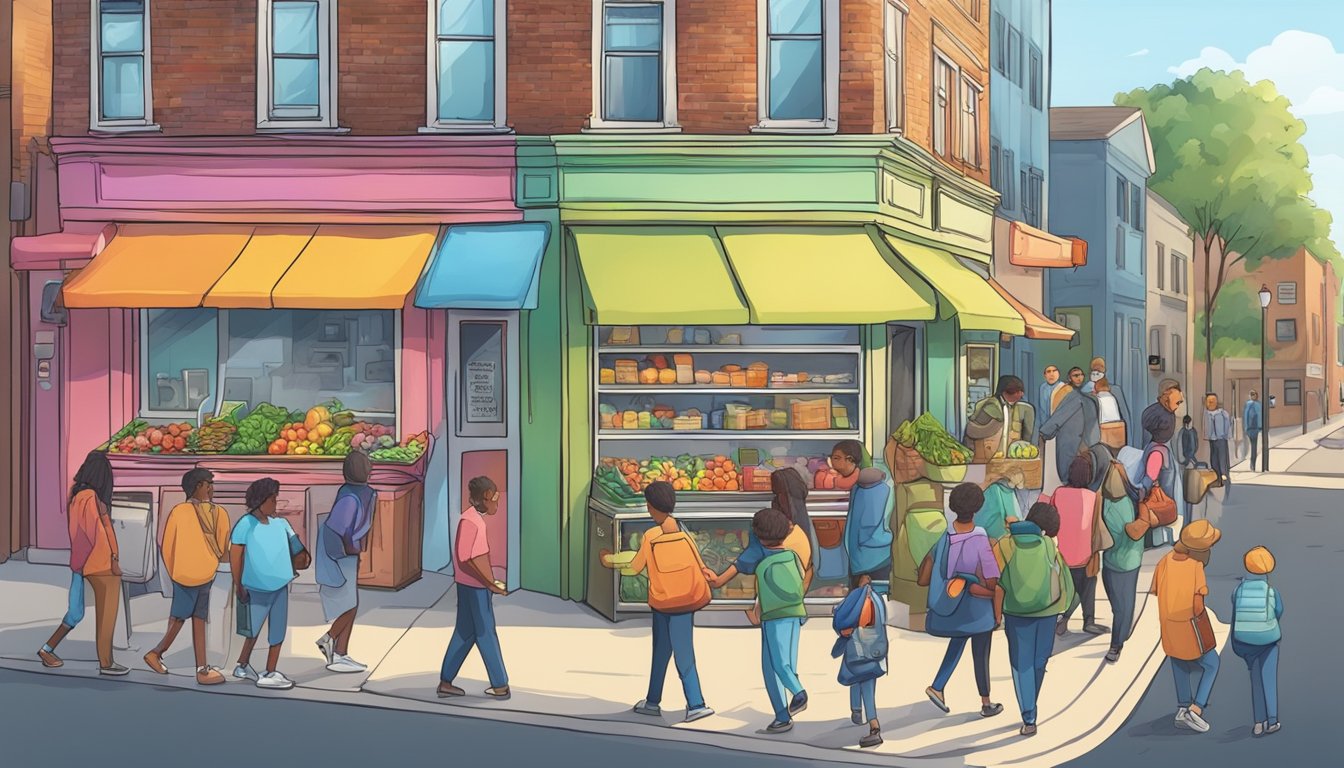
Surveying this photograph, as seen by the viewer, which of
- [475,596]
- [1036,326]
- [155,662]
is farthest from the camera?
[1036,326]

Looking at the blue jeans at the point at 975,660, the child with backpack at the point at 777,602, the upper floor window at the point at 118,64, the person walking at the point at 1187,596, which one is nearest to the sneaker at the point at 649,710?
the child with backpack at the point at 777,602

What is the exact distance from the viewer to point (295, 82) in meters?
15.2

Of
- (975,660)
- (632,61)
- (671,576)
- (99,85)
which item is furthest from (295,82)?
(975,660)

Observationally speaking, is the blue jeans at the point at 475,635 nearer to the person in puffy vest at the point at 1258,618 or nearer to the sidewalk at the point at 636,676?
the sidewalk at the point at 636,676

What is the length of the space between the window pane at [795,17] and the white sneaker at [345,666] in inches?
326

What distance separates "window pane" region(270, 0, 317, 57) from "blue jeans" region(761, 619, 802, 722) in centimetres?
947

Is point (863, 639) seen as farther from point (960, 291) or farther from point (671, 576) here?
point (960, 291)

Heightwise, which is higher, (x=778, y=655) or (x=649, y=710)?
(x=778, y=655)

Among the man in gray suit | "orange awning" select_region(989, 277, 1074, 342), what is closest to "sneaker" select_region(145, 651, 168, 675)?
the man in gray suit

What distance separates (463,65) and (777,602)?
8.33m

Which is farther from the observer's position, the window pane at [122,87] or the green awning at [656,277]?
the window pane at [122,87]

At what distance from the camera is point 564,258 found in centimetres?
1441

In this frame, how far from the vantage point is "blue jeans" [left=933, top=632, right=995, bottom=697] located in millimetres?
9609

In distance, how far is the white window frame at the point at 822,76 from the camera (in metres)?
14.7
